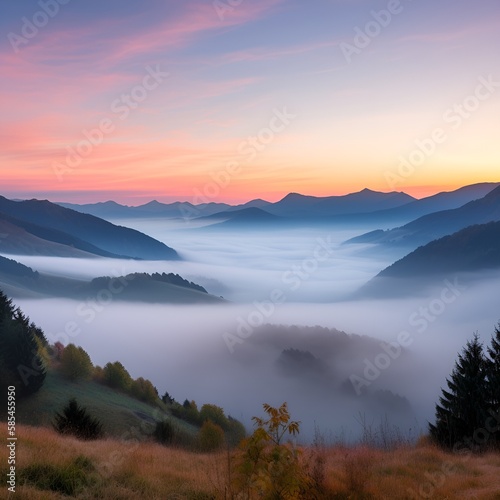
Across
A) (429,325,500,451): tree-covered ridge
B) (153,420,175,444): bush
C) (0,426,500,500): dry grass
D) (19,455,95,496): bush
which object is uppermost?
(19,455,95,496): bush

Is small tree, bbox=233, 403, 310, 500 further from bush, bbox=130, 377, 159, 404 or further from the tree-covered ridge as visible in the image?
bush, bbox=130, 377, 159, 404

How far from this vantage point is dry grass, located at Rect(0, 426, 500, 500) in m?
10.1

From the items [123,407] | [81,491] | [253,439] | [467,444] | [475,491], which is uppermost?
[253,439]

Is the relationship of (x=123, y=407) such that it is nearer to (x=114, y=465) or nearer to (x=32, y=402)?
(x=32, y=402)

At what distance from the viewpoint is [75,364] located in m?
71.5

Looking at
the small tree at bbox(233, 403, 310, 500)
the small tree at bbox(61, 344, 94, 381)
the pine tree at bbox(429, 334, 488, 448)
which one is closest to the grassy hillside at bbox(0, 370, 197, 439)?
the small tree at bbox(61, 344, 94, 381)

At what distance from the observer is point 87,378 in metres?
73.6

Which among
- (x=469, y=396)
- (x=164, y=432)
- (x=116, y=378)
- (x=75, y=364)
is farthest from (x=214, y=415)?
(x=469, y=396)

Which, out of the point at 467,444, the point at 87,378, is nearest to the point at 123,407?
the point at 87,378

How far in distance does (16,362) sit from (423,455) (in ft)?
170

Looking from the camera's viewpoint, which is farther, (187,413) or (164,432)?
(187,413)

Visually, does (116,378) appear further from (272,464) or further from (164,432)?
(272,464)

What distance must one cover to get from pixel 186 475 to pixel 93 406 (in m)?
54.0

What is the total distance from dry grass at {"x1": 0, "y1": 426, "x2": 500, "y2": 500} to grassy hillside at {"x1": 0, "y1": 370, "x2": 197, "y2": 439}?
116ft
